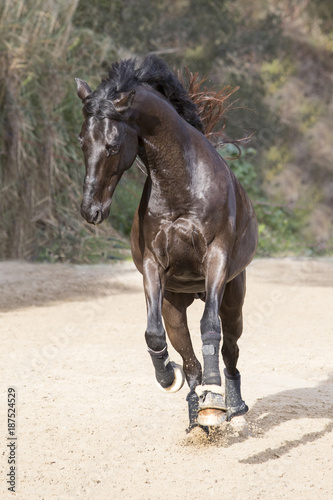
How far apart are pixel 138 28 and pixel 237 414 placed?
41.7 ft

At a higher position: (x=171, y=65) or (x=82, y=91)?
(x=82, y=91)

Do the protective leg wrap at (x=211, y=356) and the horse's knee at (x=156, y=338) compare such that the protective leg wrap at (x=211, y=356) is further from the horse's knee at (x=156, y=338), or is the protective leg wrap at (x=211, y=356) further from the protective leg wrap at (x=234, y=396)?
the protective leg wrap at (x=234, y=396)

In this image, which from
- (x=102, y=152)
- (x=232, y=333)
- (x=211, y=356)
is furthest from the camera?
(x=232, y=333)

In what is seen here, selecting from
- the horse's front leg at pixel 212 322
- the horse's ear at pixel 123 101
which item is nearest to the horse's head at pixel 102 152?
the horse's ear at pixel 123 101

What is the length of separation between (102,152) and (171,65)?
11.4 meters

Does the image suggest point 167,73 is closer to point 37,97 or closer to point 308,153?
point 37,97

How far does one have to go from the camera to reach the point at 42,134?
11492 mm

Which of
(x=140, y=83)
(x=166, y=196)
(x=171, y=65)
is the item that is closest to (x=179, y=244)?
(x=166, y=196)

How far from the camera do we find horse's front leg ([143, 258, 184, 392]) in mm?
3328

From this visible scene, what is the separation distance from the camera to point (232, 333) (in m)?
4.14

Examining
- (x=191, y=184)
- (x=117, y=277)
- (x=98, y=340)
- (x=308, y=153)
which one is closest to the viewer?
(x=191, y=184)

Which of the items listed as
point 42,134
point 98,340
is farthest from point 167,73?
point 42,134

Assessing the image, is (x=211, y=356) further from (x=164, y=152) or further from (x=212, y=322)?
(x=164, y=152)

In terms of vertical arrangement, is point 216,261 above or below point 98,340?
→ above
